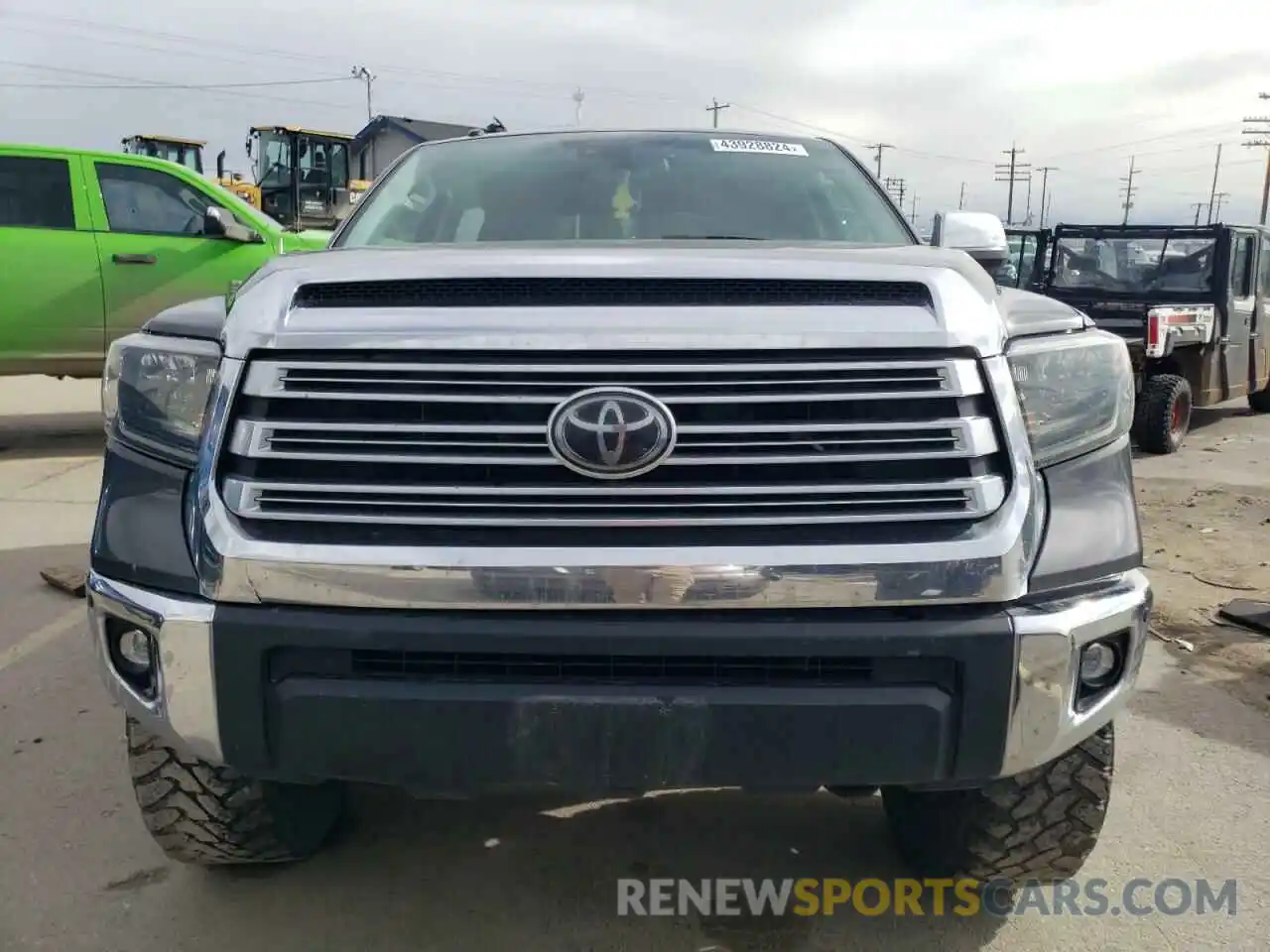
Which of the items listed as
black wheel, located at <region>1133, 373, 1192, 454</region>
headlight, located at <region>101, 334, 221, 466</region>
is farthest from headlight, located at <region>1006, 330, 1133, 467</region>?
black wheel, located at <region>1133, 373, 1192, 454</region>

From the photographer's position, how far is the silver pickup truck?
1.77 m

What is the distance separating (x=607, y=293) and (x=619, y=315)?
0.08 meters

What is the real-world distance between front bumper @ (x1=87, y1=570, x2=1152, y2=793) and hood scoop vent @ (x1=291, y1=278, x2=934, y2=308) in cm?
55

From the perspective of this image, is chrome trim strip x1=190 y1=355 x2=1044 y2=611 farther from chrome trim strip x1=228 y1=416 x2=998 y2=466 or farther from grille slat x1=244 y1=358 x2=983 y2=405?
grille slat x1=244 y1=358 x2=983 y2=405

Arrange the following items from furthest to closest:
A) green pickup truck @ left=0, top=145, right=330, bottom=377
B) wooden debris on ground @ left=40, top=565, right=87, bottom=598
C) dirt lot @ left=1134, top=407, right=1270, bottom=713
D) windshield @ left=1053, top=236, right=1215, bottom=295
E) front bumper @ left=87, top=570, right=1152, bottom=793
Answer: windshield @ left=1053, top=236, right=1215, bottom=295, green pickup truck @ left=0, top=145, right=330, bottom=377, wooden debris on ground @ left=40, top=565, right=87, bottom=598, dirt lot @ left=1134, top=407, right=1270, bottom=713, front bumper @ left=87, top=570, right=1152, bottom=793

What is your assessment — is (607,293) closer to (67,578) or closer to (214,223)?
(67,578)

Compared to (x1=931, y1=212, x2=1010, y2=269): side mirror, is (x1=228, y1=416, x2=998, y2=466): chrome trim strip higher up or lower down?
lower down

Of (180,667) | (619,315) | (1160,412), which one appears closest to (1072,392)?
(619,315)

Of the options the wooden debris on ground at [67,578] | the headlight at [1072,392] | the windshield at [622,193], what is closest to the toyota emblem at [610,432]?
the headlight at [1072,392]

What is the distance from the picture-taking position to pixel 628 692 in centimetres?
178

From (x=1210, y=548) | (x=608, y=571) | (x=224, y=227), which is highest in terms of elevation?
(x=224, y=227)

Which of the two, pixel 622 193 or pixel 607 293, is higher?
pixel 622 193

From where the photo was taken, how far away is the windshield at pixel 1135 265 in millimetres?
9133

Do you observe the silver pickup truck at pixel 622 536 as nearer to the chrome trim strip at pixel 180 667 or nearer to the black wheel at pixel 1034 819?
the chrome trim strip at pixel 180 667
